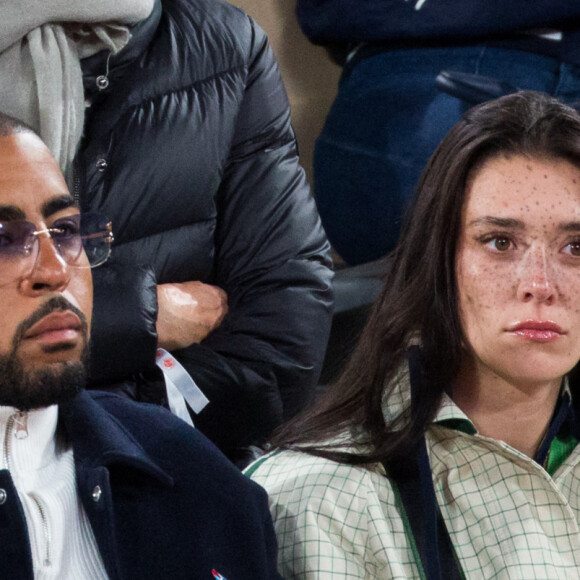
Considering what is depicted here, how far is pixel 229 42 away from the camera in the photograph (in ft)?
5.92

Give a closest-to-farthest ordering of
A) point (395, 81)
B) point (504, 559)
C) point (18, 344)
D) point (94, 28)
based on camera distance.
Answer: point (18, 344) < point (504, 559) < point (94, 28) < point (395, 81)

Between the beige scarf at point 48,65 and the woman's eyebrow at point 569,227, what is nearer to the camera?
the woman's eyebrow at point 569,227

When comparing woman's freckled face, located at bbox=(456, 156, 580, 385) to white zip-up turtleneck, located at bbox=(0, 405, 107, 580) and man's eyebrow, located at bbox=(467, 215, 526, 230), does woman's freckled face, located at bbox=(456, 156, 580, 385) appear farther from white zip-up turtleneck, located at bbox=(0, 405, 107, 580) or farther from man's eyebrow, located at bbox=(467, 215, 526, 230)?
white zip-up turtleneck, located at bbox=(0, 405, 107, 580)

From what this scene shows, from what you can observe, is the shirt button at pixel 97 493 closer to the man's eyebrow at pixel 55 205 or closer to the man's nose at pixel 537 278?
the man's eyebrow at pixel 55 205

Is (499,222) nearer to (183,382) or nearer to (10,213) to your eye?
(183,382)

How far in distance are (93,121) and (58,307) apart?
57 cm

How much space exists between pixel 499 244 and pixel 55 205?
0.56 metres

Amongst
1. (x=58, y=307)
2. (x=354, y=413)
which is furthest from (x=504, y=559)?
(x=58, y=307)

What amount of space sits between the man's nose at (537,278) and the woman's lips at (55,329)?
0.55m

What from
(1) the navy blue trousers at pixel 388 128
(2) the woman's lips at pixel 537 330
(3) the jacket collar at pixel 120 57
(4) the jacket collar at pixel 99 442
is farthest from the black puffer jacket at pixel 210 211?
(1) the navy blue trousers at pixel 388 128

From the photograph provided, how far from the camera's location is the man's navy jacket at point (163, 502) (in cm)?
117

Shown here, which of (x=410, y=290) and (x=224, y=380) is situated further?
(x=224, y=380)

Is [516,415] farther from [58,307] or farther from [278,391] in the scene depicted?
[58,307]

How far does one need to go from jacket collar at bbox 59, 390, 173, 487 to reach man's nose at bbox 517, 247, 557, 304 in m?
0.49
